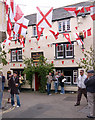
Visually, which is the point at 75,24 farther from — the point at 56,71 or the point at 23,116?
the point at 23,116

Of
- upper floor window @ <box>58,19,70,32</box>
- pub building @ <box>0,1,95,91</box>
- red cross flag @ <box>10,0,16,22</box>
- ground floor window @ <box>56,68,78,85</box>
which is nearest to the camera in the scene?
red cross flag @ <box>10,0,16,22</box>

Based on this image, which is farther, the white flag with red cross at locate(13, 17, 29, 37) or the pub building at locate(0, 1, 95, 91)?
the pub building at locate(0, 1, 95, 91)

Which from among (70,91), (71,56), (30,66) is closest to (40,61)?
(30,66)

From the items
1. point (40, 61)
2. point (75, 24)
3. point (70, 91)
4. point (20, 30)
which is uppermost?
point (75, 24)

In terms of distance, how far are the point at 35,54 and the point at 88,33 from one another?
5889mm

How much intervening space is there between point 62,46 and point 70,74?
272 centimetres

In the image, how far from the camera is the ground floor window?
14438mm

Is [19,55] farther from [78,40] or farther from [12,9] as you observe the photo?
[12,9]

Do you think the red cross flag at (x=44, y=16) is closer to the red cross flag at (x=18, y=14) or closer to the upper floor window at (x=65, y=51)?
the red cross flag at (x=18, y=14)

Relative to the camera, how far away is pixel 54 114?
716 centimetres

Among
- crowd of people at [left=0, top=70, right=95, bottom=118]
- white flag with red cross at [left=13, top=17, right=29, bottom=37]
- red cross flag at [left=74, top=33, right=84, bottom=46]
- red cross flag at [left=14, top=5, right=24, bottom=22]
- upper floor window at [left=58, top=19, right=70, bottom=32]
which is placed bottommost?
crowd of people at [left=0, top=70, right=95, bottom=118]

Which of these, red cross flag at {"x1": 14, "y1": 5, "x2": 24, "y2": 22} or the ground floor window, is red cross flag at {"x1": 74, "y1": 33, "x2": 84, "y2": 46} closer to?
the ground floor window

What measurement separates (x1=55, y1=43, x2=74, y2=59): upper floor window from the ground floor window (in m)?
1.22

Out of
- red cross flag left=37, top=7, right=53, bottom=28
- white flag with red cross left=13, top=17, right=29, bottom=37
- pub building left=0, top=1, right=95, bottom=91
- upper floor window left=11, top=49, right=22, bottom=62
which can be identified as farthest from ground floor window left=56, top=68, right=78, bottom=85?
red cross flag left=37, top=7, right=53, bottom=28
